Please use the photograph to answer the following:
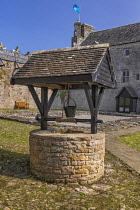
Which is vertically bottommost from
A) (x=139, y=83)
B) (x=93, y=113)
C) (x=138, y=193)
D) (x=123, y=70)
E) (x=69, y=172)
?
(x=138, y=193)

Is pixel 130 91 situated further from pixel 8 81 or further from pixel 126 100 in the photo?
pixel 8 81

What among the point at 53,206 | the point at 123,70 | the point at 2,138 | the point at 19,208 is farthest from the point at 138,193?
the point at 123,70

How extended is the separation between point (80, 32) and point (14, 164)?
33.7 metres

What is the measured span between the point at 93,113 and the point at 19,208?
267cm

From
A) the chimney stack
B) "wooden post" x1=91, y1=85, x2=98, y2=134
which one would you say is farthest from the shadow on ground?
the chimney stack

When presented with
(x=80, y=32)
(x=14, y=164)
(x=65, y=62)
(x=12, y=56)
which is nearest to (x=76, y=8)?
(x=80, y=32)

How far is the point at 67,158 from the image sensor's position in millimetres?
4738

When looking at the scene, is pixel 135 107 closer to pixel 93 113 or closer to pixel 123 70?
pixel 123 70

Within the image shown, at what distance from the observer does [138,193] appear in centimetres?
433

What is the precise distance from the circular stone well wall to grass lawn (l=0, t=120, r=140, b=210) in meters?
0.20

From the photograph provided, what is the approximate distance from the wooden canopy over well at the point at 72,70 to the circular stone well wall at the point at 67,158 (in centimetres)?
69

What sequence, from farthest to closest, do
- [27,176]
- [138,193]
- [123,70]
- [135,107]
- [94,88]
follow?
1. [123,70]
2. [135,107]
3. [94,88]
4. [27,176]
5. [138,193]

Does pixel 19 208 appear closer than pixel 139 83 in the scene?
Yes

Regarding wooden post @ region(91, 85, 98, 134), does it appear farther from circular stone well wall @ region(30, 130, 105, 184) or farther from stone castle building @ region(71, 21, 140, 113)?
stone castle building @ region(71, 21, 140, 113)
